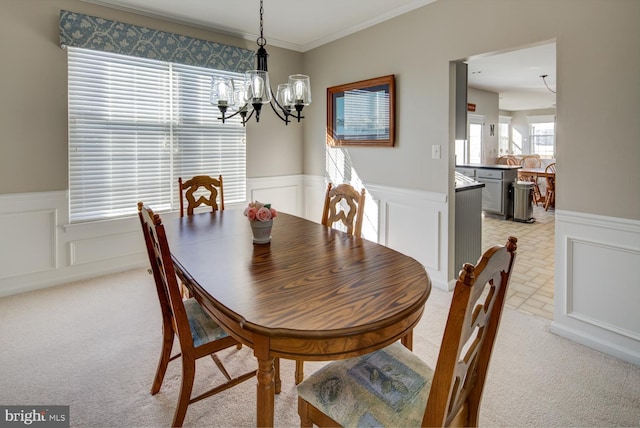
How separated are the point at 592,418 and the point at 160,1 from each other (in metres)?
4.18

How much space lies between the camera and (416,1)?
10.5ft

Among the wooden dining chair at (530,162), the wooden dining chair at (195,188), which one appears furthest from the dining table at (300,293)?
the wooden dining chair at (530,162)

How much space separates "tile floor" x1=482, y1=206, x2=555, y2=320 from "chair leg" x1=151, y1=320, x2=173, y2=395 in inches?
102

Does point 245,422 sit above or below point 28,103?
below

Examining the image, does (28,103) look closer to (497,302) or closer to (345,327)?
(345,327)

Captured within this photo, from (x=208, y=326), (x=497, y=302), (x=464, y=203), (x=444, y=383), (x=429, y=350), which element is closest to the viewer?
(x=444, y=383)

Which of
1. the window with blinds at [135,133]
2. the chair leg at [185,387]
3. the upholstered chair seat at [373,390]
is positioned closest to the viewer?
the upholstered chair seat at [373,390]

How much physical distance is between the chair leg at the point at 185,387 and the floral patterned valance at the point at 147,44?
9.68 feet

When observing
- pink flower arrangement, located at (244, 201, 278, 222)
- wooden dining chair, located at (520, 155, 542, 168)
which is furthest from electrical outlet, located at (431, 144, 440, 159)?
wooden dining chair, located at (520, 155, 542, 168)

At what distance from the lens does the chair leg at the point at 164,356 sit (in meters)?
1.89

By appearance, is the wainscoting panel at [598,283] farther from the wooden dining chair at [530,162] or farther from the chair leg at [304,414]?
the wooden dining chair at [530,162]

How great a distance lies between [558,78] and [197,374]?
287 cm

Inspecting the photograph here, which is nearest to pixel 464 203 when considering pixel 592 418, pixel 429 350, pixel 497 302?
pixel 429 350

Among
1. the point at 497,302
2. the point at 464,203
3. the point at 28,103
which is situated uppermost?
the point at 28,103
